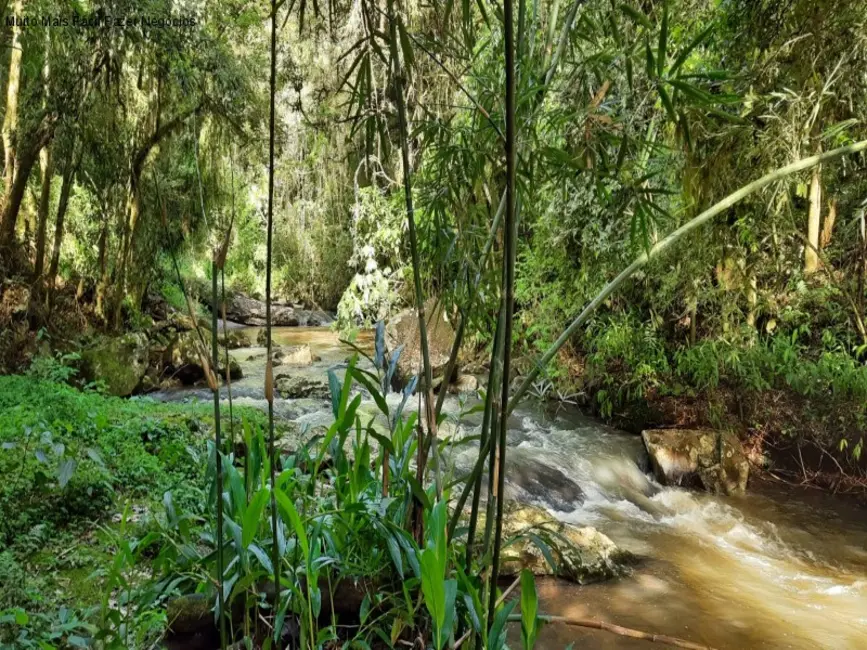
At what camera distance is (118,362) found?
5387 mm

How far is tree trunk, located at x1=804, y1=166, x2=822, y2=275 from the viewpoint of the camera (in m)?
3.03

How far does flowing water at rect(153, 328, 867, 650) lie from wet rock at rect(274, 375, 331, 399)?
0.29m

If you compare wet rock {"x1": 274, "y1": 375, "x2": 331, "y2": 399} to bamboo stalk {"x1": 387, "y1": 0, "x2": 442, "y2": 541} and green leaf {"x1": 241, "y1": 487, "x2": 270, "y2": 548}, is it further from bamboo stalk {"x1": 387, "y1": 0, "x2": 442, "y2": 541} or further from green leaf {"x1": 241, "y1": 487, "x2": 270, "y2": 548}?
bamboo stalk {"x1": 387, "y1": 0, "x2": 442, "y2": 541}

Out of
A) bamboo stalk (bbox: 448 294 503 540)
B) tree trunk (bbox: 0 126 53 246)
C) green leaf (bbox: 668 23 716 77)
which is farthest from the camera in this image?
tree trunk (bbox: 0 126 53 246)

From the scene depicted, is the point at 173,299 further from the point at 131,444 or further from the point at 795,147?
the point at 795,147

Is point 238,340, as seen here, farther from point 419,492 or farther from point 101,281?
point 419,492

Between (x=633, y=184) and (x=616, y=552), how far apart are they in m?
2.53

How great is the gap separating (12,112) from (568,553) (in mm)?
5790

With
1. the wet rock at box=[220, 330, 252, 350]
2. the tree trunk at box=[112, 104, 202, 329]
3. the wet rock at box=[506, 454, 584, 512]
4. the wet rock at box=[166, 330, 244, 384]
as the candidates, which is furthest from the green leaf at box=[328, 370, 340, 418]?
the wet rock at box=[220, 330, 252, 350]

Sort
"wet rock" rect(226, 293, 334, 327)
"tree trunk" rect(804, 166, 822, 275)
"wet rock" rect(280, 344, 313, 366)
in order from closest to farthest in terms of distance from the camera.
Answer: "tree trunk" rect(804, 166, 822, 275) < "wet rock" rect(280, 344, 313, 366) < "wet rock" rect(226, 293, 334, 327)

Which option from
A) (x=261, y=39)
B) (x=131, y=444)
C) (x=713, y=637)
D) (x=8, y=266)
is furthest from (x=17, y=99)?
(x=713, y=637)

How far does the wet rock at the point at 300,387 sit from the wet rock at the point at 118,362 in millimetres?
1367

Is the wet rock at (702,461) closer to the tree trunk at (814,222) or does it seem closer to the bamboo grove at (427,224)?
the bamboo grove at (427,224)

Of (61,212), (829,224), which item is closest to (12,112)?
(61,212)
